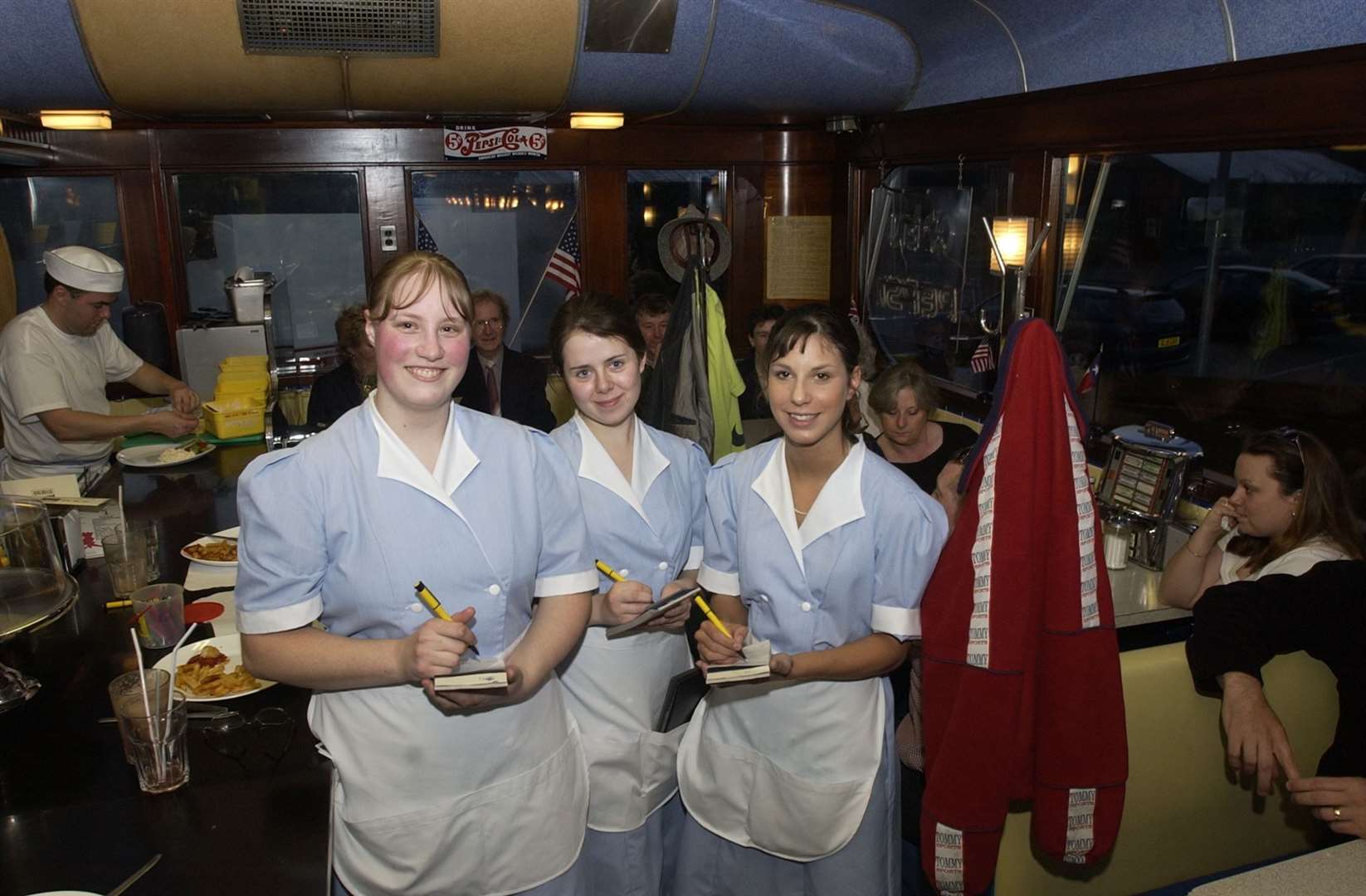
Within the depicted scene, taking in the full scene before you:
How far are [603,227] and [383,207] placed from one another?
1.38m

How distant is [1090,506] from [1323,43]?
7.55 ft

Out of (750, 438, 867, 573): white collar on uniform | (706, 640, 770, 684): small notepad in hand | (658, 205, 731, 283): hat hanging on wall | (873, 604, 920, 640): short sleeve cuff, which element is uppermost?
(658, 205, 731, 283): hat hanging on wall

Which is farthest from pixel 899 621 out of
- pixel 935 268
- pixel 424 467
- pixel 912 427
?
pixel 935 268

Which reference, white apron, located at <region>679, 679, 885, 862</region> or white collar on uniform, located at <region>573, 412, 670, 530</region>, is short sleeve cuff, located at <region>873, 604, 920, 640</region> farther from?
white collar on uniform, located at <region>573, 412, 670, 530</region>

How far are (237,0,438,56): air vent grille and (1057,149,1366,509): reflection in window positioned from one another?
3.02 meters

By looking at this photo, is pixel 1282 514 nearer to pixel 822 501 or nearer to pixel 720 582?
pixel 822 501

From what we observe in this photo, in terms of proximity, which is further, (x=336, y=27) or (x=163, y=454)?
(x=336, y=27)

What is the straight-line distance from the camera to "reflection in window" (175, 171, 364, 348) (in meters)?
6.22

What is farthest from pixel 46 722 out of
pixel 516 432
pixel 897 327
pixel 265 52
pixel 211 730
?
pixel 897 327

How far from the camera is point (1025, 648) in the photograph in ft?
6.41

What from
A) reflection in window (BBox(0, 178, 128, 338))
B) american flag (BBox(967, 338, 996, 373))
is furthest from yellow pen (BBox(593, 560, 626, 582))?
reflection in window (BBox(0, 178, 128, 338))

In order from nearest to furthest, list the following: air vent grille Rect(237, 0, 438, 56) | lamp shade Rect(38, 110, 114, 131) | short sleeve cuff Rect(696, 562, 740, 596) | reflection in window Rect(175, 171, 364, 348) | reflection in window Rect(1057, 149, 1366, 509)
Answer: short sleeve cuff Rect(696, 562, 740, 596)
reflection in window Rect(1057, 149, 1366, 509)
air vent grille Rect(237, 0, 438, 56)
lamp shade Rect(38, 110, 114, 131)
reflection in window Rect(175, 171, 364, 348)

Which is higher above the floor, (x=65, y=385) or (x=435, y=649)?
(x=65, y=385)

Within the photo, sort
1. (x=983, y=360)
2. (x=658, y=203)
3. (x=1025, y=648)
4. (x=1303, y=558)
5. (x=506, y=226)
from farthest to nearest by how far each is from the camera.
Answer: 1. (x=658, y=203)
2. (x=506, y=226)
3. (x=983, y=360)
4. (x=1303, y=558)
5. (x=1025, y=648)
